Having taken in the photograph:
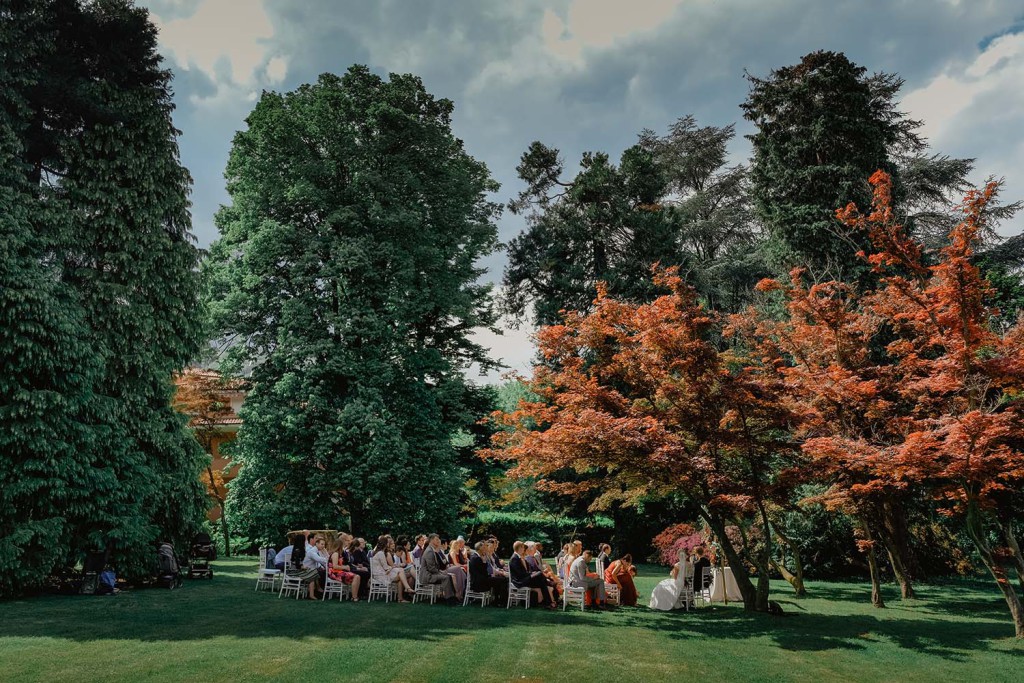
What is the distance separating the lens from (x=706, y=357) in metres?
13.1

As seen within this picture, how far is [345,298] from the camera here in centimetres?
2295

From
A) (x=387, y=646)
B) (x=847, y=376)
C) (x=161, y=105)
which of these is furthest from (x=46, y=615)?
(x=847, y=376)

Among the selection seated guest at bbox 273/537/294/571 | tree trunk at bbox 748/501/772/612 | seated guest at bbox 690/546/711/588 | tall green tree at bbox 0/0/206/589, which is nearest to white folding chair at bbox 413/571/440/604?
seated guest at bbox 273/537/294/571

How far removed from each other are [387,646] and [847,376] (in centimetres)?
1019

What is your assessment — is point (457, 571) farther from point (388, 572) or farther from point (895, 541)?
point (895, 541)

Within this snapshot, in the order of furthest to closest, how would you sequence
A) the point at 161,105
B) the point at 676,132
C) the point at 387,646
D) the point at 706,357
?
1. the point at 676,132
2. the point at 161,105
3. the point at 706,357
4. the point at 387,646

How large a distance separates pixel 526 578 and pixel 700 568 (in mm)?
4225

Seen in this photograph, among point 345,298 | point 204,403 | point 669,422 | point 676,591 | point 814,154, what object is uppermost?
point 814,154

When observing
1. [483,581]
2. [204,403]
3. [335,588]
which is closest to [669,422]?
[483,581]

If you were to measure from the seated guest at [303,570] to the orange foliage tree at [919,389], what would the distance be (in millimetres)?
10095

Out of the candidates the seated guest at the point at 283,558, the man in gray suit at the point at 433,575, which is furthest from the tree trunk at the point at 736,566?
the seated guest at the point at 283,558

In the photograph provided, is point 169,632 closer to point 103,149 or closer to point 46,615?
point 46,615

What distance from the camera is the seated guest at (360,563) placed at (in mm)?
14008

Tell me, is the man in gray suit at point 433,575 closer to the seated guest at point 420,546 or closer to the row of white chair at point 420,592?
the row of white chair at point 420,592
